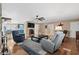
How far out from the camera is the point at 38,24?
1.91 m

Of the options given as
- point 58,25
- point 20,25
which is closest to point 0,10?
point 20,25

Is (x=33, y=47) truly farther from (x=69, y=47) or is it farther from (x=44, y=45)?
(x=69, y=47)

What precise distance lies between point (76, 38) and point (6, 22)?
1067 mm

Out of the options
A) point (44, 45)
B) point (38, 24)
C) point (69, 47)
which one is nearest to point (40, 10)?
point (38, 24)

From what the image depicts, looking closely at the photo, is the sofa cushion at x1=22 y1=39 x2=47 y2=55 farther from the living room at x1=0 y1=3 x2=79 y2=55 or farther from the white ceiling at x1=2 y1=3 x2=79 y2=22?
the white ceiling at x1=2 y1=3 x2=79 y2=22

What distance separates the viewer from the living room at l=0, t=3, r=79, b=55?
190 cm

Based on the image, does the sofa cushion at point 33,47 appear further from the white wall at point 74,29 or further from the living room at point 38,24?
the white wall at point 74,29

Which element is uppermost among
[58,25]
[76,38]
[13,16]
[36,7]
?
[36,7]

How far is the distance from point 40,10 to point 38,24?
21cm

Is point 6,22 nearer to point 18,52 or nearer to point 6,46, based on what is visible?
point 6,46

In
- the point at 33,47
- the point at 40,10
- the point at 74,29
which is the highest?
the point at 40,10

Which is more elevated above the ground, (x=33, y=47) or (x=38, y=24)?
(x=38, y=24)

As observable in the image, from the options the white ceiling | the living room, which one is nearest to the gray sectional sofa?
the living room
